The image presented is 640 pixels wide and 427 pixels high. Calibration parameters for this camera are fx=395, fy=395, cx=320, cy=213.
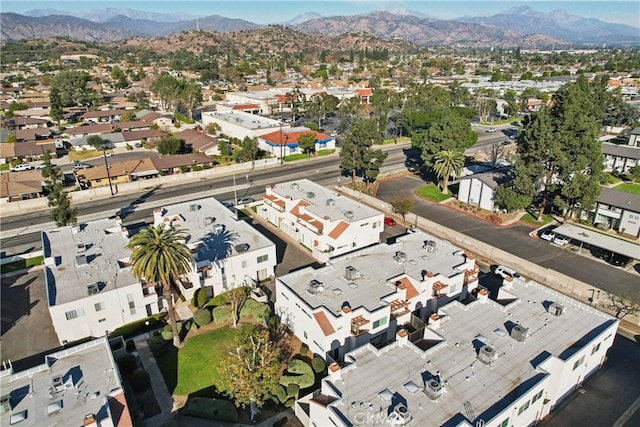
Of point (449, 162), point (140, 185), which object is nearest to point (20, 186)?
point (140, 185)

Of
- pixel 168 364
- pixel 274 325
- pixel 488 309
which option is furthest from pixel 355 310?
pixel 168 364

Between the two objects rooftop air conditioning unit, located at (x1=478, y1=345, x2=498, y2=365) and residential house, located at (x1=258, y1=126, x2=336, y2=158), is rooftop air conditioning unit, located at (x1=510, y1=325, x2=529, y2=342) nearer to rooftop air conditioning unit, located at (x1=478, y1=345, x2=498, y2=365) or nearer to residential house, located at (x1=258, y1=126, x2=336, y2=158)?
rooftop air conditioning unit, located at (x1=478, y1=345, x2=498, y2=365)

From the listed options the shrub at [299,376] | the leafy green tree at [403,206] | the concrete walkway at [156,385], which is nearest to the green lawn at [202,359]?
the concrete walkway at [156,385]

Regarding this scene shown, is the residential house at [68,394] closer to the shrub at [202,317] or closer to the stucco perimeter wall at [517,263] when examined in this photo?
the shrub at [202,317]

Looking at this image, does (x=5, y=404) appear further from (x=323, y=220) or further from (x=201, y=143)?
(x=201, y=143)

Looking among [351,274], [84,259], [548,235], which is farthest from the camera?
[548,235]

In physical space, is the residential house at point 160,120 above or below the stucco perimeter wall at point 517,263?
above

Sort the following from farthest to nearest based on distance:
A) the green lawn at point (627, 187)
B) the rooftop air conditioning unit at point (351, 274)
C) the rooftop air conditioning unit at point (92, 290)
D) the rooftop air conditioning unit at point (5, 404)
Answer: the green lawn at point (627, 187)
the rooftop air conditioning unit at point (351, 274)
the rooftop air conditioning unit at point (92, 290)
the rooftop air conditioning unit at point (5, 404)
